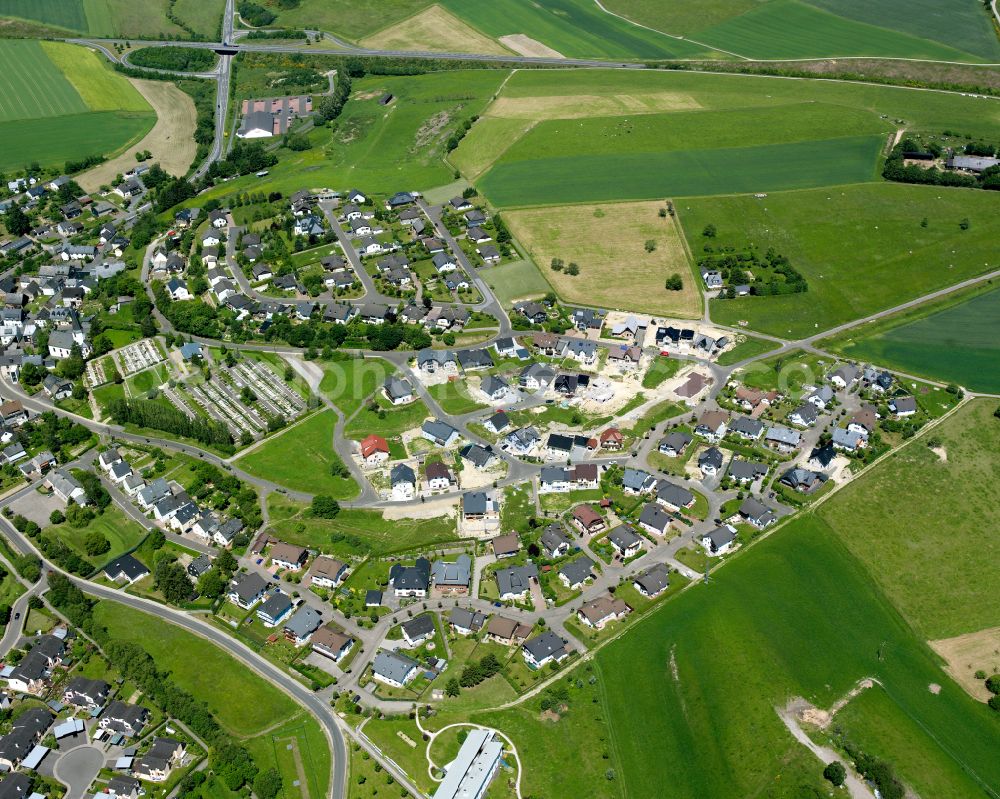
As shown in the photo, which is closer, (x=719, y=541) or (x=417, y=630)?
(x=417, y=630)

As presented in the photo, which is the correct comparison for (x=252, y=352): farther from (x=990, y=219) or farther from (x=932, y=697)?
(x=990, y=219)

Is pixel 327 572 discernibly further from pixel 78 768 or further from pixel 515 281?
pixel 515 281

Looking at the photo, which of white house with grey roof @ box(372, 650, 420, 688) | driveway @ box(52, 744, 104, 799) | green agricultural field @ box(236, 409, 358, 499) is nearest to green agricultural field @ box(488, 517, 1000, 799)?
white house with grey roof @ box(372, 650, 420, 688)

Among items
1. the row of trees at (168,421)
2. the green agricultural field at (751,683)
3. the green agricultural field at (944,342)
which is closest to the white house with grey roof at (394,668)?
the green agricultural field at (751,683)

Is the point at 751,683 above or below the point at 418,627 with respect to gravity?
below

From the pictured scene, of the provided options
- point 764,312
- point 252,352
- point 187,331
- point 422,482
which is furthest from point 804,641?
point 187,331

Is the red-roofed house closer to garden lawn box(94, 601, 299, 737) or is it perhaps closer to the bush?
garden lawn box(94, 601, 299, 737)

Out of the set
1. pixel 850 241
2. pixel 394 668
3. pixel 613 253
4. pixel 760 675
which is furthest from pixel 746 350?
pixel 394 668

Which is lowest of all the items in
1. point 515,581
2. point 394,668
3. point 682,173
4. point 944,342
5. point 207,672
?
point 207,672
